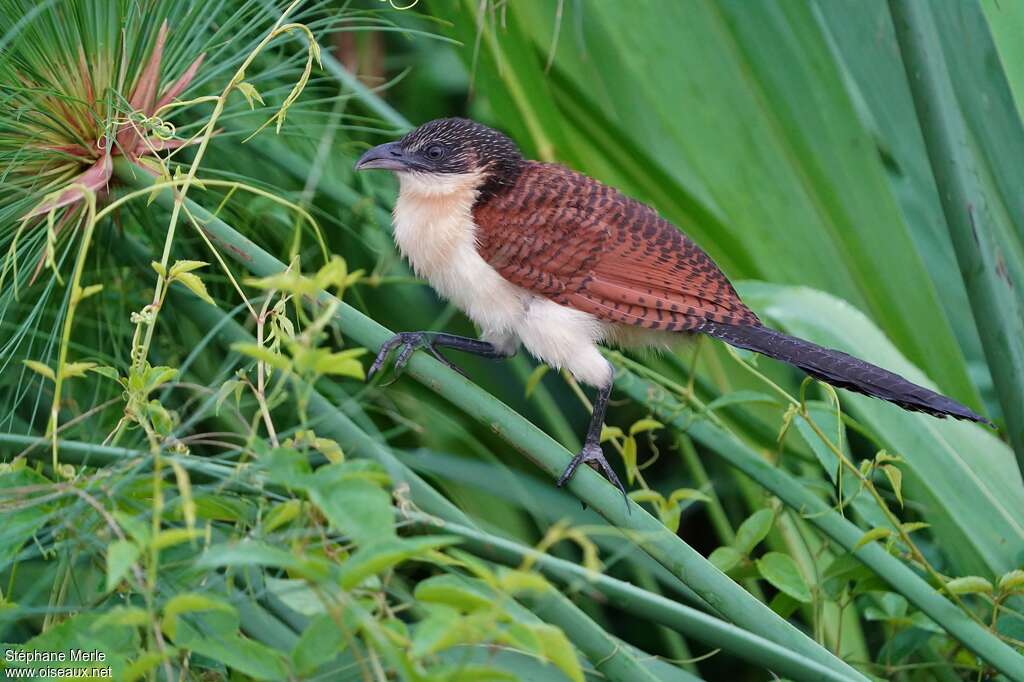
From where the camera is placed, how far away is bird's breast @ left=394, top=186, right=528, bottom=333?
64.4 inches

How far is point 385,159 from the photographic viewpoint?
Answer: 174 cm

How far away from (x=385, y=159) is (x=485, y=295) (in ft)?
0.95

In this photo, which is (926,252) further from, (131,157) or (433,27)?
(131,157)

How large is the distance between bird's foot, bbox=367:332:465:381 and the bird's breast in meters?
0.15

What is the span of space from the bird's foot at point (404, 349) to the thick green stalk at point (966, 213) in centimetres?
69

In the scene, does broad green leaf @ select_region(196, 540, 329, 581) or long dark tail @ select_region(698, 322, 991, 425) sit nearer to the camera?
broad green leaf @ select_region(196, 540, 329, 581)

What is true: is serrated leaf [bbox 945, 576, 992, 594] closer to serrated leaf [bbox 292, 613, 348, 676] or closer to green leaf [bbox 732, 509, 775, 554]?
green leaf [bbox 732, 509, 775, 554]

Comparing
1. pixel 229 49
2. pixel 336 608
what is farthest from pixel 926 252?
pixel 336 608

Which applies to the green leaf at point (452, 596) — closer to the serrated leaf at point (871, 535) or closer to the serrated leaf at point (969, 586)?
the serrated leaf at point (871, 535)

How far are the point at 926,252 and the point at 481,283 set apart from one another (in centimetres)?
117

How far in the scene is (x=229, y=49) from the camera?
1.58 meters

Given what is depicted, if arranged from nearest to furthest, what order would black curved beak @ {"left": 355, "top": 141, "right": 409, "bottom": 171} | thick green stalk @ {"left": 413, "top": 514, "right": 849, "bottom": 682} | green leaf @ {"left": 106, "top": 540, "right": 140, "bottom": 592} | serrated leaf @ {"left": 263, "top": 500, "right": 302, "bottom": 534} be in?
green leaf @ {"left": 106, "top": 540, "right": 140, "bottom": 592}, serrated leaf @ {"left": 263, "top": 500, "right": 302, "bottom": 534}, thick green stalk @ {"left": 413, "top": 514, "right": 849, "bottom": 682}, black curved beak @ {"left": 355, "top": 141, "right": 409, "bottom": 171}

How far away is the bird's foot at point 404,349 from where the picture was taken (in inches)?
49.7

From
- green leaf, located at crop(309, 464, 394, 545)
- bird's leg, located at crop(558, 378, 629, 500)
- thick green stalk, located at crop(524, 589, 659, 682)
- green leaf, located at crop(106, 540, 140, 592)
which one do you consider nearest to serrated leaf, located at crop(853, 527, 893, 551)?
bird's leg, located at crop(558, 378, 629, 500)
